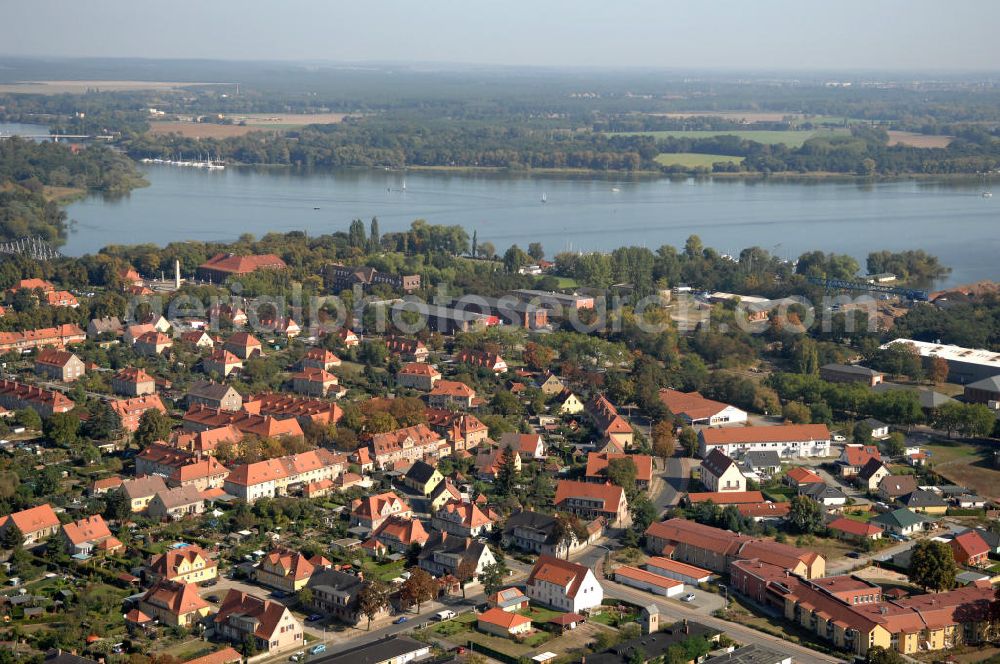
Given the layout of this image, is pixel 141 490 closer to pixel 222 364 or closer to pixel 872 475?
pixel 222 364

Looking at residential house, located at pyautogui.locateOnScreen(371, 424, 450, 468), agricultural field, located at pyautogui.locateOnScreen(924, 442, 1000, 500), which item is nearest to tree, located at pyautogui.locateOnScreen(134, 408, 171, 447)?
residential house, located at pyautogui.locateOnScreen(371, 424, 450, 468)

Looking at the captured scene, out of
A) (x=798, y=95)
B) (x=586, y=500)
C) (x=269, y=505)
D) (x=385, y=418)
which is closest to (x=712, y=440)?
(x=586, y=500)

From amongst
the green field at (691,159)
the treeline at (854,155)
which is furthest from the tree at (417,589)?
the green field at (691,159)

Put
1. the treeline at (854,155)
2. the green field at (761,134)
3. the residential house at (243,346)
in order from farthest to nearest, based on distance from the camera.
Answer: the green field at (761,134), the treeline at (854,155), the residential house at (243,346)

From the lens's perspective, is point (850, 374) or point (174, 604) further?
point (850, 374)

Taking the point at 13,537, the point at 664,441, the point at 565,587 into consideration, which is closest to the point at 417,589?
the point at 565,587

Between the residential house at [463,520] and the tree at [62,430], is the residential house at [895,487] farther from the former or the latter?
the tree at [62,430]
